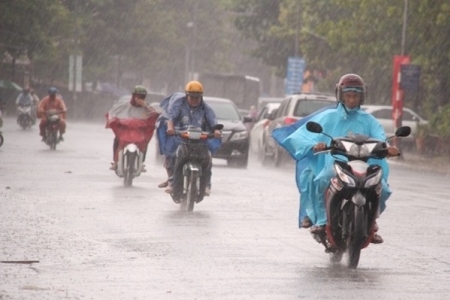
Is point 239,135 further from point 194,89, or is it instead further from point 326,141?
point 326,141

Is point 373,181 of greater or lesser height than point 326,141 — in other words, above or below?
below

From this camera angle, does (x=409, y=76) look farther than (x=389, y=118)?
No

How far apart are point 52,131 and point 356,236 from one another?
2440 centimetres

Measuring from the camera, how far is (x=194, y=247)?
41.3 feet

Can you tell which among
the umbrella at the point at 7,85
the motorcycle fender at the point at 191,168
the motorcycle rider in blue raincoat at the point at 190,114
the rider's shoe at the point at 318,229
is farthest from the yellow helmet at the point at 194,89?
the umbrella at the point at 7,85

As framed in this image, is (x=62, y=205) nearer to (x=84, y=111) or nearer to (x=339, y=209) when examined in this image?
(x=339, y=209)

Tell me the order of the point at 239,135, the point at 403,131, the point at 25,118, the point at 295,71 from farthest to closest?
the point at 295,71 → the point at 25,118 → the point at 239,135 → the point at 403,131

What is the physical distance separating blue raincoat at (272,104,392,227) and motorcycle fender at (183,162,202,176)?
17.7ft

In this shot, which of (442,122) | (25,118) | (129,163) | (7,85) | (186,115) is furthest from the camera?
(7,85)

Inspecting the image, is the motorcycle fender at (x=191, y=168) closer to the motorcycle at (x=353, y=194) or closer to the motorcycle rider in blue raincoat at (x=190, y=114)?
the motorcycle rider in blue raincoat at (x=190, y=114)

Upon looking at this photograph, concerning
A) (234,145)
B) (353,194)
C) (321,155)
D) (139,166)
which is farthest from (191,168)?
(234,145)

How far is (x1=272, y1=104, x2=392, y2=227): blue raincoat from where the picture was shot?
39.2 ft

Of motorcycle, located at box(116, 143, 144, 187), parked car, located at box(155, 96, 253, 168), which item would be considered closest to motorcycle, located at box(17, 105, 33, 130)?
parked car, located at box(155, 96, 253, 168)

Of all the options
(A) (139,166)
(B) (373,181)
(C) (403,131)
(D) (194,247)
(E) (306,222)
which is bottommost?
(A) (139,166)
